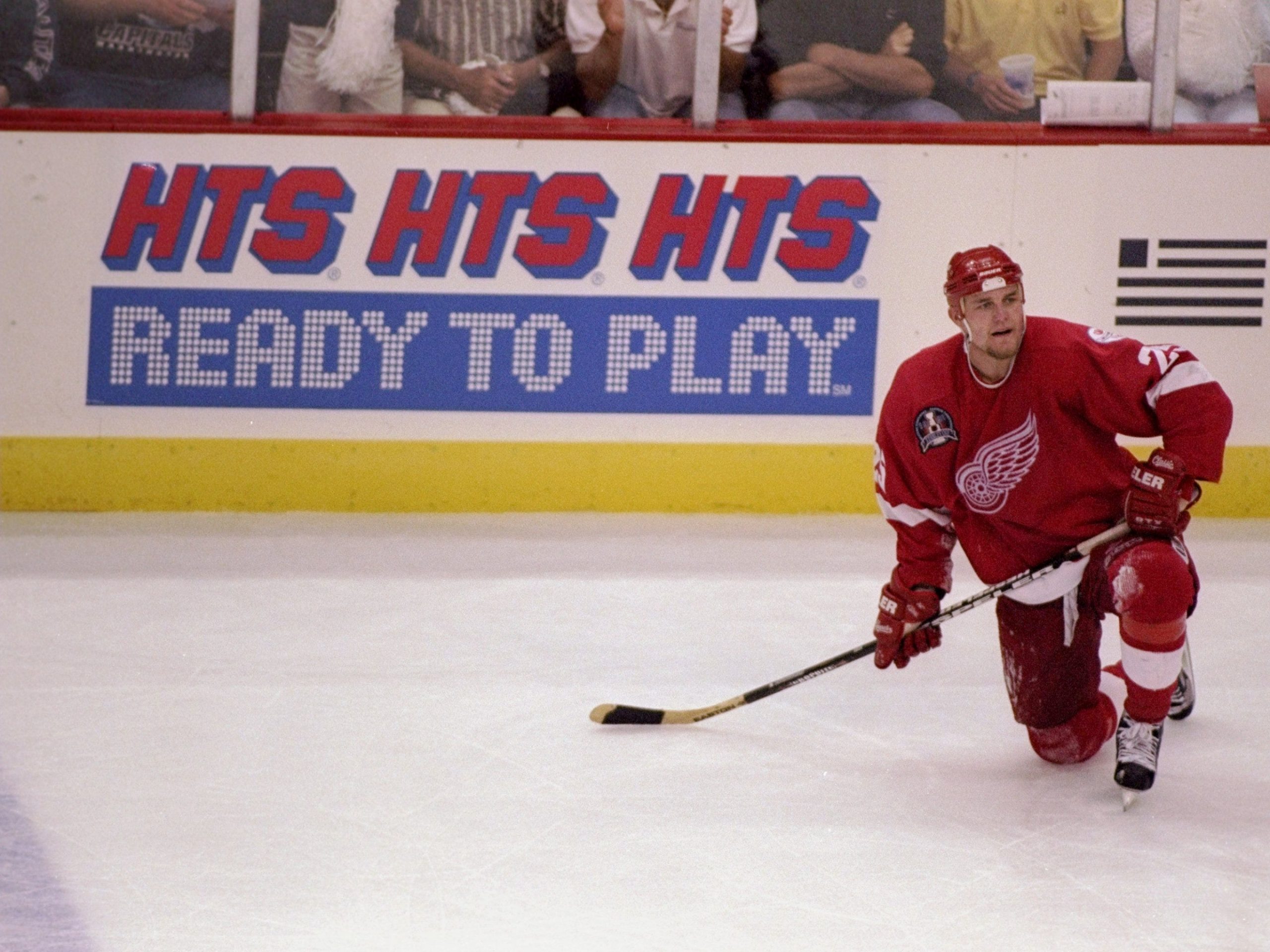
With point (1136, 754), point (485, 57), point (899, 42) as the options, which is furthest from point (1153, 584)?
point (485, 57)

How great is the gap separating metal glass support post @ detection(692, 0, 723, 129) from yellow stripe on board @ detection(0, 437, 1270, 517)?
37.3 inches

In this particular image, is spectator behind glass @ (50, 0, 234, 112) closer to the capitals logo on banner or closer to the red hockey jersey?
the capitals logo on banner

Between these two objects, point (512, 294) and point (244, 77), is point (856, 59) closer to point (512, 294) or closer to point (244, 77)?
point (512, 294)

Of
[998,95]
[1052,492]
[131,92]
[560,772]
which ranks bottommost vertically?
[560,772]

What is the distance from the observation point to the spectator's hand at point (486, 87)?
15.8ft

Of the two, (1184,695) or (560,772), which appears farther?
(1184,695)

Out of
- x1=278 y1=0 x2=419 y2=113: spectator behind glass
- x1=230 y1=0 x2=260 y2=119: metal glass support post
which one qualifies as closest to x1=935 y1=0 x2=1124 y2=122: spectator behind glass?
x1=278 y1=0 x2=419 y2=113: spectator behind glass

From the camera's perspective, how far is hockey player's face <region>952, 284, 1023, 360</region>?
2.49m

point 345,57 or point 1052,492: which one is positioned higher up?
point 345,57

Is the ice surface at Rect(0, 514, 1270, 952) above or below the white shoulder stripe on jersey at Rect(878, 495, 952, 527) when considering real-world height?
below

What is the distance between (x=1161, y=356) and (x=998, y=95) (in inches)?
98.2

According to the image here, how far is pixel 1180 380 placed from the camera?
2465 millimetres

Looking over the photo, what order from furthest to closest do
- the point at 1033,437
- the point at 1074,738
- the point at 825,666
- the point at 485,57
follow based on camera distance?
the point at 485,57 → the point at 825,666 → the point at 1074,738 → the point at 1033,437

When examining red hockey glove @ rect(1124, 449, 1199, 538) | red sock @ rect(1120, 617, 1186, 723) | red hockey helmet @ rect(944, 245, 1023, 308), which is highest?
red hockey helmet @ rect(944, 245, 1023, 308)
